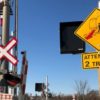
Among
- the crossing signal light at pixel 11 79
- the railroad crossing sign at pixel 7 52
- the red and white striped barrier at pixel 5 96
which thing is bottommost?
the red and white striped barrier at pixel 5 96

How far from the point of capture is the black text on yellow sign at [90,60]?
35.0 feet

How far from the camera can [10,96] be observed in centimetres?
1075

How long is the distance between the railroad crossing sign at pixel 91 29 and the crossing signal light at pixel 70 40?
15 centimetres

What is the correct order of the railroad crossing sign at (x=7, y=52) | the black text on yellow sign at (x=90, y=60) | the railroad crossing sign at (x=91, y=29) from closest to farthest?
the railroad crossing sign at (x=91, y=29), the black text on yellow sign at (x=90, y=60), the railroad crossing sign at (x=7, y=52)

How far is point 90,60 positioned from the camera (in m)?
10.8

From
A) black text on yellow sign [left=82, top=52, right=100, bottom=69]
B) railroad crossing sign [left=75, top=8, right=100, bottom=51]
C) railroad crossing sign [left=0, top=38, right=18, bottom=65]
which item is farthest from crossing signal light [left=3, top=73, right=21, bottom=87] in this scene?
railroad crossing sign [left=75, top=8, right=100, bottom=51]

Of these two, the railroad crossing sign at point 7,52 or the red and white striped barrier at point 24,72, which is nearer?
the railroad crossing sign at point 7,52

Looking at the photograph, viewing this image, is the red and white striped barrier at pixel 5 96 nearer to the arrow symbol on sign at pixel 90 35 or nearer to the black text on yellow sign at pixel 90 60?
the black text on yellow sign at pixel 90 60

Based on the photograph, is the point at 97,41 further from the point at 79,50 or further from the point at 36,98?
the point at 36,98

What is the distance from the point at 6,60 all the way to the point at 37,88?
58.6 ft

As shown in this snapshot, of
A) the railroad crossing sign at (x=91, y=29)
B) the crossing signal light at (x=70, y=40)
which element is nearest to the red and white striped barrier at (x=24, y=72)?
the crossing signal light at (x=70, y=40)

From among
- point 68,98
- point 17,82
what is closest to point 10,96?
point 17,82

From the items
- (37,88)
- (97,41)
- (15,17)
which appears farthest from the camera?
(37,88)

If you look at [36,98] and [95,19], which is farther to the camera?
[36,98]
